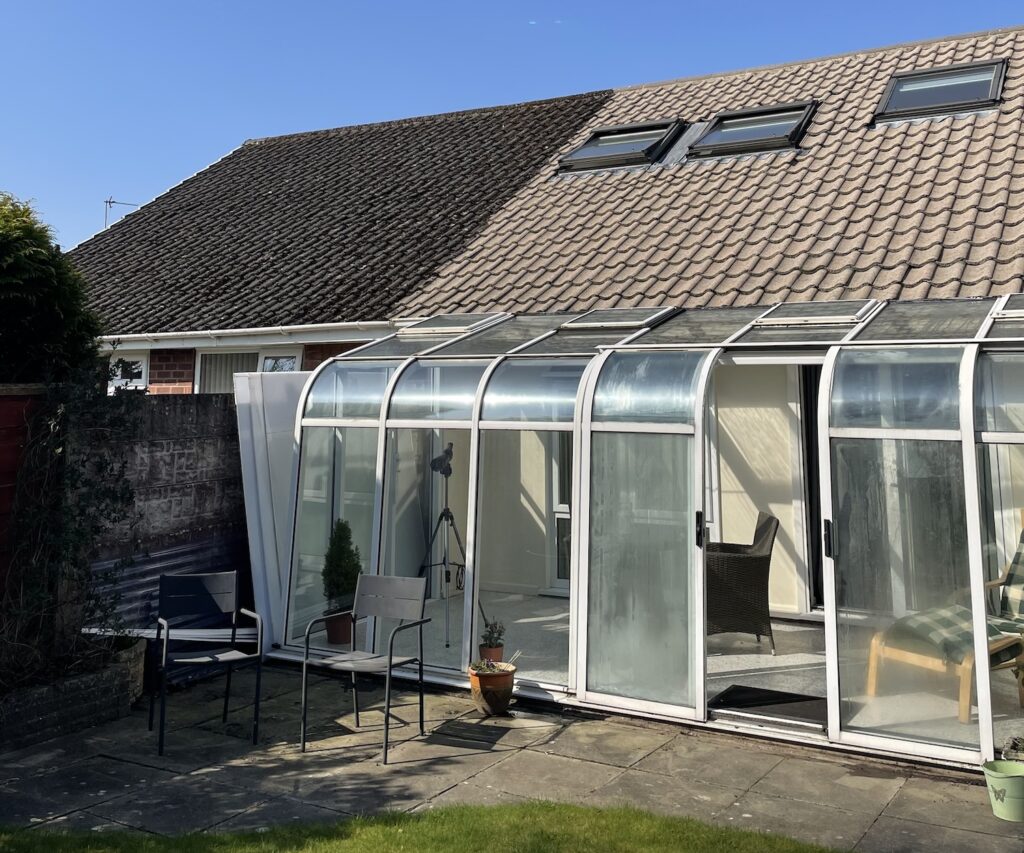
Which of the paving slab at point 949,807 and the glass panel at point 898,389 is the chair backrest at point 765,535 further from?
the paving slab at point 949,807

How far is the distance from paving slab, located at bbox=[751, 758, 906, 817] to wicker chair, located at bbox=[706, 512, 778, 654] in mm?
2100

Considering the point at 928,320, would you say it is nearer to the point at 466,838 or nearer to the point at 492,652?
the point at 492,652

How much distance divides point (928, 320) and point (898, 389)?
1.04 m

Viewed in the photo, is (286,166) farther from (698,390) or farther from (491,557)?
(698,390)

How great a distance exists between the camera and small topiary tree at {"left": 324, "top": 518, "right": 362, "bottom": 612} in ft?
26.7

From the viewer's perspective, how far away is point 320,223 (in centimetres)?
1372

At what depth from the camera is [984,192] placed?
339 inches

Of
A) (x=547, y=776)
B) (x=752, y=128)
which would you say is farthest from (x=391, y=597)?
(x=752, y=128)

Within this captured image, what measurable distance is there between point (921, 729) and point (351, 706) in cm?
Answer: 411


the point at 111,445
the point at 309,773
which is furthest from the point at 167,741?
the point at 111,445

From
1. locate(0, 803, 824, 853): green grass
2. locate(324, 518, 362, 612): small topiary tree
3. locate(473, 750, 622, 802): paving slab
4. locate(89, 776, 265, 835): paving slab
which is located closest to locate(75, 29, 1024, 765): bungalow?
locate(324, 518, 362, 612): small topiary tree

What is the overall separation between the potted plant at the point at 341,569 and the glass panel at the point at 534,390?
1972 mm

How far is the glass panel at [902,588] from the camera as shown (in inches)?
216

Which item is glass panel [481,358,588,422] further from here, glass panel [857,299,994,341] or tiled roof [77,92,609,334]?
tiled roof [77,92,609,334]
